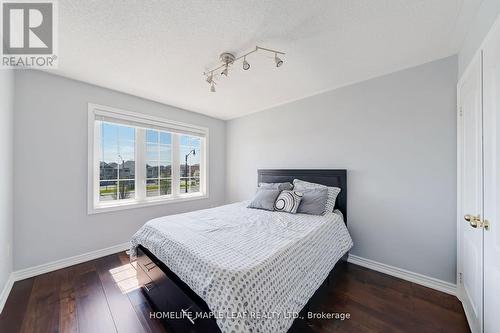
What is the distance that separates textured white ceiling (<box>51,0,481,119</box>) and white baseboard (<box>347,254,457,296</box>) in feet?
7.63

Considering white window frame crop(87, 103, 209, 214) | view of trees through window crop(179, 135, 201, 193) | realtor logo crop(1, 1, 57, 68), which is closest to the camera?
realtor logo crop(1, 1, 57, 68)

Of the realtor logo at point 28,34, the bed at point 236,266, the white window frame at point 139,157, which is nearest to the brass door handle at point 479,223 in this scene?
the bed at point 236,266

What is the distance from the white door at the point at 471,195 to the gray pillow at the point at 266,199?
5.95ft

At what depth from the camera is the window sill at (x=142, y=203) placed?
2695 millimetres

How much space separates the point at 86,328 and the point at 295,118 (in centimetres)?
338

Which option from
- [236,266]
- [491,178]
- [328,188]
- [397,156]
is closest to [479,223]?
[491,178]

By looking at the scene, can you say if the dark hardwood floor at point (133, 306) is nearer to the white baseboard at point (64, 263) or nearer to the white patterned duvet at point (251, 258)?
the white baseboard at point (64, 263)

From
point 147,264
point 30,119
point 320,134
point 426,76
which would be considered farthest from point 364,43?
point 30,119

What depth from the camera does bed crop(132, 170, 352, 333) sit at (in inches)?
42.9

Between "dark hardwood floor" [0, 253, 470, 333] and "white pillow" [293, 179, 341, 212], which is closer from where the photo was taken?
"dark hardwood floor" [0, 253, 470, 333]

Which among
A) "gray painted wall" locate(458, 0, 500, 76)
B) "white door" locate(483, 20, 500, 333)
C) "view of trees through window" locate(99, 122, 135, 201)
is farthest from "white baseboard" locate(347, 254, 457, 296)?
"view of trees through window" locate(99, 122, 135, 201)

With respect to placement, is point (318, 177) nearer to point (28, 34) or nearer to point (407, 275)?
point (407, 275)

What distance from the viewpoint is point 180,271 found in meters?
1.41

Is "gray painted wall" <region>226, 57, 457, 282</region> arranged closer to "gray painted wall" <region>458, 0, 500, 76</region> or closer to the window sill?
"gray painted wall" <region>458, 0, 500, 76</region>
